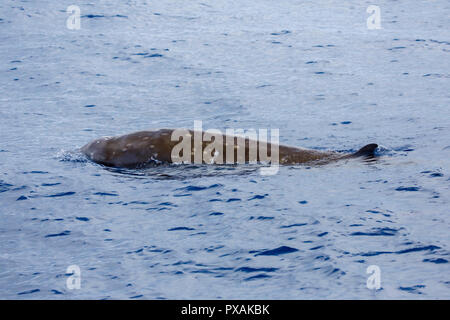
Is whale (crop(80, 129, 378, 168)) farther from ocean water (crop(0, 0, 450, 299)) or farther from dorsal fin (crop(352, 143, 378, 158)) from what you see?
ocean water (crop(0, 0, 450, 299))

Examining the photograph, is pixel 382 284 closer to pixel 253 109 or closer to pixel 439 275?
pixel 439 275

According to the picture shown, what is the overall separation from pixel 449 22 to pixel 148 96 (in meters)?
12.6

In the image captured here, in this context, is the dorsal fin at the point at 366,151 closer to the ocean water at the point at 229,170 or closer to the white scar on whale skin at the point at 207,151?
the white scar on whale skin at the point at 207,151

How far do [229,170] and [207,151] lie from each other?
1.41 feet

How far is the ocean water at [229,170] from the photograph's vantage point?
8.24 metres

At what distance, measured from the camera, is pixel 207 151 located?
36.4ft

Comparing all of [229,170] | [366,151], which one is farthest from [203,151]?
[366,151]

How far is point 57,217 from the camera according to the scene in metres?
10.1

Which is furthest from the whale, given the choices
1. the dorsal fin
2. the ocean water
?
the ocean water

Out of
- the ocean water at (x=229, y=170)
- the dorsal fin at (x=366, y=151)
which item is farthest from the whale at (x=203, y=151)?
the ocean water at (x=229, y=170)

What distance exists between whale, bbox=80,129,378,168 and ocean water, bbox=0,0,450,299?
0.59ft

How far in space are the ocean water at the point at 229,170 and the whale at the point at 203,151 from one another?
18 cm

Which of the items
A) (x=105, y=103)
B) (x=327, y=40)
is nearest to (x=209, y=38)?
(x=327, y=40)

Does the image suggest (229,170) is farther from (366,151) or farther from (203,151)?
(366,151)
